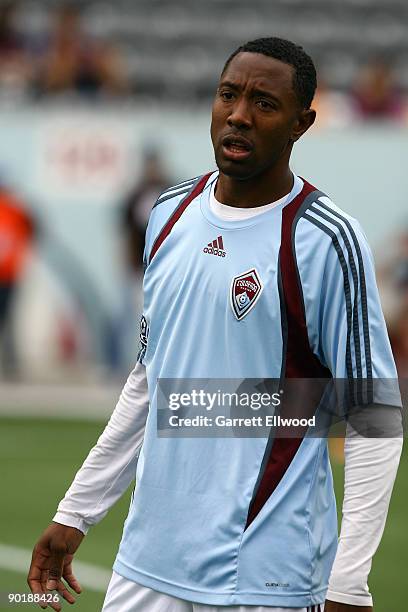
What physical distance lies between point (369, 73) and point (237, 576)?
14960 mm

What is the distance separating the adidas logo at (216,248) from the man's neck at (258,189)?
4.1 inches

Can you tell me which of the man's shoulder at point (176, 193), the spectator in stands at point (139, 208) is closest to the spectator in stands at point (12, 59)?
the spectator in stands at point (139, 208)

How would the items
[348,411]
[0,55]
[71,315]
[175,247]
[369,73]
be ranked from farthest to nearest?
1. [369,73]
2. [0,55]
3. [71,315]
4. [175,247]
5. [348,411]

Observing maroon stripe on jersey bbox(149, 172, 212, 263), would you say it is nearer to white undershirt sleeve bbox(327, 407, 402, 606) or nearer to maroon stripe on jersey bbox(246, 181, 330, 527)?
maroon stripe on jersey bbox(246, 181, 330, 527)

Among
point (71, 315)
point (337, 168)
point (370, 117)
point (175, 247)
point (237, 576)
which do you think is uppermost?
point (370, 117)

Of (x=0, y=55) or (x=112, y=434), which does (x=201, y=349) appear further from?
(x=0, y=55)

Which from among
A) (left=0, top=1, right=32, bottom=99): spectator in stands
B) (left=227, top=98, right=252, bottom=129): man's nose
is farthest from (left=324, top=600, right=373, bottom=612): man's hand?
(left=0, top=1, right=32, bottom=99): spectator in stands

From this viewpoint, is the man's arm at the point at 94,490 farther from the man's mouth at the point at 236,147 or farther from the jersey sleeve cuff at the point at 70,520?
the man's mouth at the point at 236,147

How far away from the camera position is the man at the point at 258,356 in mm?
3209

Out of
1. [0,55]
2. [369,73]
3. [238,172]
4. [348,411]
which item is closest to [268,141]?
[238,172]

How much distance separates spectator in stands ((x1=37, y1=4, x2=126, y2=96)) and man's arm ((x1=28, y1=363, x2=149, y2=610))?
12.4 metres

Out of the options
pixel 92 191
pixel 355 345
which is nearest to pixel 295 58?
pixel 355 345

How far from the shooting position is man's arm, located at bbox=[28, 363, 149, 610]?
3633mm

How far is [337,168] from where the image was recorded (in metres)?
15.9
